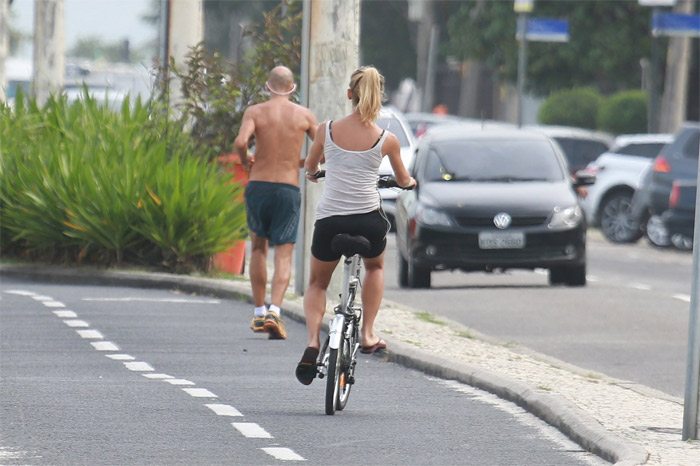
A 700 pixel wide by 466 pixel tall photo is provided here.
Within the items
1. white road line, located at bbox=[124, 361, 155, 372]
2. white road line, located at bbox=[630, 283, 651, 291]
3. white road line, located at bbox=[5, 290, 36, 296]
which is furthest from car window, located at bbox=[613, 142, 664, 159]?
white road line, located at bbox=[124, 361, 155, 372]

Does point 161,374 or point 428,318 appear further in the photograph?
point 428,318

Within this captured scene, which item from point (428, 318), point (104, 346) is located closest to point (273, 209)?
point (104, 346)

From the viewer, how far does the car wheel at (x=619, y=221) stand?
30.0 meters

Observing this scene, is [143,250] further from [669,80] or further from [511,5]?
[511,5]

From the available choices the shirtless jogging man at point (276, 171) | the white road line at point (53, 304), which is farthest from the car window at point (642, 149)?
the shirtless jogging man at point (276, 171)

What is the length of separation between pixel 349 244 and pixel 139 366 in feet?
7.84

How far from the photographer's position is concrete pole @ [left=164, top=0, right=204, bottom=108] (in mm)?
20844

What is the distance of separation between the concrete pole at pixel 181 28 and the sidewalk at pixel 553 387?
5282 mm

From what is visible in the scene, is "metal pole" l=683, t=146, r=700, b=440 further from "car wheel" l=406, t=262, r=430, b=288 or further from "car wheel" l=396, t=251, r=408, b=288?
"car wheel" l=396, t=251, r=408, b=288

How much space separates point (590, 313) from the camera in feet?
55.4

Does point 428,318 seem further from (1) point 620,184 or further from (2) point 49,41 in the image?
(2) point 49,41

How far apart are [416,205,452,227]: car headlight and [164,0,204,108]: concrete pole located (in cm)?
350

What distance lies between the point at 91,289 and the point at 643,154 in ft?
50.7

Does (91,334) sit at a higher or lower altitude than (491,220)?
lower
